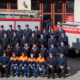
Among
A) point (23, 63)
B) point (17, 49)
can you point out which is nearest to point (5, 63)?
point (23, 63)

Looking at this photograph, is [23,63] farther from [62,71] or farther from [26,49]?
[62,71]

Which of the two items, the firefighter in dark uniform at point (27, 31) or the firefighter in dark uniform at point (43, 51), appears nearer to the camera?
the firefighter in dark uniform at point (43, 51)

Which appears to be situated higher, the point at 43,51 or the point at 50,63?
the point at 43,51

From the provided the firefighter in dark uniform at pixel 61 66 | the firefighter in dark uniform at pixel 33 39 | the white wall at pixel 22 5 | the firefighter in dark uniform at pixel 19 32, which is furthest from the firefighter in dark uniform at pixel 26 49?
the white wall at pixel 22 5

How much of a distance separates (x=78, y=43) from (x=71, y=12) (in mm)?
9397

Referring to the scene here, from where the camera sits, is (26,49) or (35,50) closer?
(35,50)

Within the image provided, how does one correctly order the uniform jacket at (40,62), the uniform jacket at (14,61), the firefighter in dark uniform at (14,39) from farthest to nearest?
the firefighter in dark uniform at (14,39) → the uniform jacket at (14,61) → the uniform jacket at (40,62)

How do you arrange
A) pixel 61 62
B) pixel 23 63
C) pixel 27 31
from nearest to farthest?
1. pixel 61 62
2. pixel 23 63
3. pixel 27 31

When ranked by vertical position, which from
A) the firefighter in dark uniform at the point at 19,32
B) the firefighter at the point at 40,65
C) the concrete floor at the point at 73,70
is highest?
the firefighter in dark uniform at the point at 19,32

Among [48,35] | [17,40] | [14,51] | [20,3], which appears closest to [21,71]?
[14,51]

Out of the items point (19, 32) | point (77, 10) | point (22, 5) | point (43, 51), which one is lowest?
point (43, 51)

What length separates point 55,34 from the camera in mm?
11859

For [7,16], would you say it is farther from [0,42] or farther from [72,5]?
[72,5]

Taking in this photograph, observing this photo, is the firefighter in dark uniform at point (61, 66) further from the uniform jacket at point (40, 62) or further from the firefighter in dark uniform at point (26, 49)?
the firefighter in dark uniform at point (26, 49)
